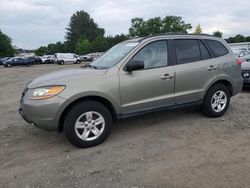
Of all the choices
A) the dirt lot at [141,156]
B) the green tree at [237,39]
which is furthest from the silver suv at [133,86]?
the green tree at [237,39]

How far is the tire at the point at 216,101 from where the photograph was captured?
5.95m

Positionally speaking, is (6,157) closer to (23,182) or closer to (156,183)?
(23,182)

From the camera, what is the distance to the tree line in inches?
2938

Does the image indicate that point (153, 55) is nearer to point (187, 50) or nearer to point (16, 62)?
point (187, 50)

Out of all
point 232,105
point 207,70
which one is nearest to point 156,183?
point 207,70

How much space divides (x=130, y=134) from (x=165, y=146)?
0.87 meters

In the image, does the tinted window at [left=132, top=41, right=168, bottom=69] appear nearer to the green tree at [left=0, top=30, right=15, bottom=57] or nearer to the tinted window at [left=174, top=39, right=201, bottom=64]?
the tinted window at [left=174, top=39, right=201, bottom=64]

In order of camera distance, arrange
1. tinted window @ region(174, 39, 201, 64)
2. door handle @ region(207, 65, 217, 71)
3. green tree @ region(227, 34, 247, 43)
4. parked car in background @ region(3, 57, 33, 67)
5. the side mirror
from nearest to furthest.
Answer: the side mirror < tinted window @ region(174, 39, 201, 64) < door handle @ region(207, 65, 217, 71) < parked car in background @ region(3, 57, 33, 67) < green tree @ region(227, 34, 247, 43)

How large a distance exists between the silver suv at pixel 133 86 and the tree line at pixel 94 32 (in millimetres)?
57956

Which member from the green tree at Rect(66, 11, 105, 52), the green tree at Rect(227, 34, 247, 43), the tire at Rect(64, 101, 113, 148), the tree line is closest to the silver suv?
the tire at Rect(64, 101, 113, 148)

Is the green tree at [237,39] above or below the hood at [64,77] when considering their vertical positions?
below

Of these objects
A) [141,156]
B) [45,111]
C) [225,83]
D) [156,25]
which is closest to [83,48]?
[156,25]

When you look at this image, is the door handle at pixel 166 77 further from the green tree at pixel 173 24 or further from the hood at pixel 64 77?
the green tree at pixel 173 24

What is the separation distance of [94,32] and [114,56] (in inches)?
3772
